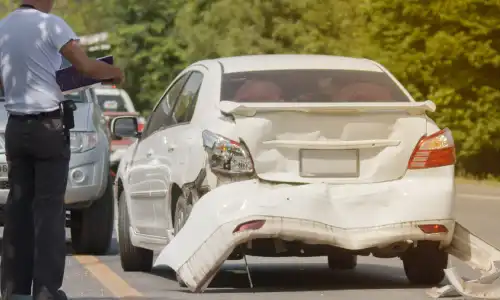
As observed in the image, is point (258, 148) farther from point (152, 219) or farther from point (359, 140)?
point (152, 219)

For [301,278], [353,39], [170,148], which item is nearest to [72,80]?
[170,148]

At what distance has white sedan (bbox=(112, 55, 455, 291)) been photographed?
8.95 m

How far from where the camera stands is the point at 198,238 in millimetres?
8969

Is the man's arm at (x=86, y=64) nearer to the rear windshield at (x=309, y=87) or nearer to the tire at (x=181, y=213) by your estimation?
the tire at (x=181, y=213)

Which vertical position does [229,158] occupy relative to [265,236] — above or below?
above

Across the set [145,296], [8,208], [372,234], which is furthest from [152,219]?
[8,208]

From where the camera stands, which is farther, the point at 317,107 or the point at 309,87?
the point at 309,87

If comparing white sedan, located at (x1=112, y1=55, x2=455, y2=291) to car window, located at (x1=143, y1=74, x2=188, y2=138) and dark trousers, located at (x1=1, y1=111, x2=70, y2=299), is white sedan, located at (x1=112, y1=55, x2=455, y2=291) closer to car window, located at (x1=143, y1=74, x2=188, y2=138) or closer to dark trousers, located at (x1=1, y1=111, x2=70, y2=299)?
car window, located at (x1=143, y1=74, x2=188, y2=138)

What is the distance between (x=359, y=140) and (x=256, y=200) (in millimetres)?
786

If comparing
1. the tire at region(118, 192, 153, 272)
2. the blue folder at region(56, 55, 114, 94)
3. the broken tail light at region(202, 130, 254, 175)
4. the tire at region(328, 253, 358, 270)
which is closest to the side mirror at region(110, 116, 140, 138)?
the tire at region(118, 192, 153, 272)

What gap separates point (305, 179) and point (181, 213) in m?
0.97

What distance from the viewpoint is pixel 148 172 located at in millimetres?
10617

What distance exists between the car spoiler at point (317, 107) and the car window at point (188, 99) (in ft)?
2.46

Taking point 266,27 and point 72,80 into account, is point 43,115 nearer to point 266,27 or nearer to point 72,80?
point 72,80
